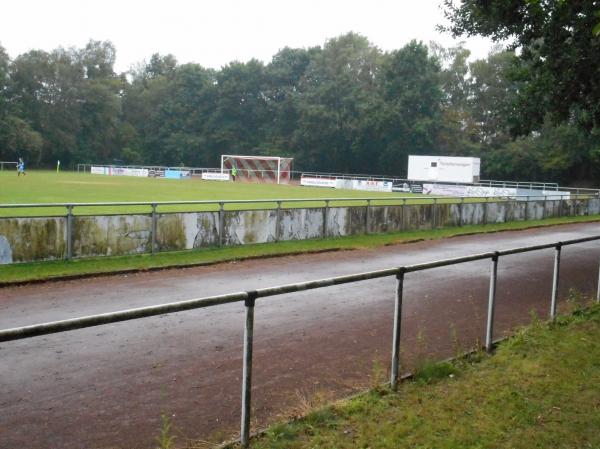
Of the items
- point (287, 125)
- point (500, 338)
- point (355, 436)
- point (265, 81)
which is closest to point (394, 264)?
point (500, 338)

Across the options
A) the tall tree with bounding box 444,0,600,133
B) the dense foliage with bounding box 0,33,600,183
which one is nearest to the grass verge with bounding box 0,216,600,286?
the tall tree with bounding box 444,0,600,133

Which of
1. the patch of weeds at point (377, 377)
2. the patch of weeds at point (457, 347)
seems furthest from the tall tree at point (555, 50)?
the patch of weeds at point (377, 377)

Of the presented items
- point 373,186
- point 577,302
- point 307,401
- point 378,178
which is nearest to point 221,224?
point 577,302

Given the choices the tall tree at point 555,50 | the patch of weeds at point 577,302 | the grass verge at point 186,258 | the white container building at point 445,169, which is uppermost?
the tall tree at point 555,50

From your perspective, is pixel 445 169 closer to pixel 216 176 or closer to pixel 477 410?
pixel 216 176

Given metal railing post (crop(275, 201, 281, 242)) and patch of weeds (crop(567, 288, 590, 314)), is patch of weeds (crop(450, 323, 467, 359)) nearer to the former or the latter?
patch of weeds (crop(567, 288, 590, 314))

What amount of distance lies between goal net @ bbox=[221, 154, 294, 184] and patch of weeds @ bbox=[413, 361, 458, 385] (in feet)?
207

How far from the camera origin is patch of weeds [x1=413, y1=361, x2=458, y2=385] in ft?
21.4

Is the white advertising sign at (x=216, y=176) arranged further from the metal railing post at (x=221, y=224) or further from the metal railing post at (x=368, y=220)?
the metal railing post at (x=221, y=224)

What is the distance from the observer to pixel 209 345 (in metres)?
7.50

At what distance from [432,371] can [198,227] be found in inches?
424

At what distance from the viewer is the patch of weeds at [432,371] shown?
651 cm

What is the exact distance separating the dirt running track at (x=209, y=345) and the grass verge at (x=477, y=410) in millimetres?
415

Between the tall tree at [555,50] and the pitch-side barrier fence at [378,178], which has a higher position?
the tall tree at [555,50]
